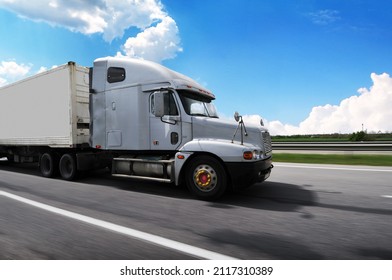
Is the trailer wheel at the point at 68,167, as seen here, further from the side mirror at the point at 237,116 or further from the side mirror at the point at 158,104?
the side mirror at the point at 237,116

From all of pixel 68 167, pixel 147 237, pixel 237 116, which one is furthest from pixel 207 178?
pixel 68 167

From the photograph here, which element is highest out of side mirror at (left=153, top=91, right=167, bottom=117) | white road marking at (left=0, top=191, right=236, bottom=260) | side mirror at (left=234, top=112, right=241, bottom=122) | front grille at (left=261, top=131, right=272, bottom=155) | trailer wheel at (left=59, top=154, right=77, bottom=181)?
side mirror at (left=153, top=91, right=167, bottom=117)

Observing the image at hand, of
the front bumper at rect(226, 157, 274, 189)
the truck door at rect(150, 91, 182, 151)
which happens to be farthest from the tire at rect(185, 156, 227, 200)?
the truck door at rect(150, 91, 182, 151)

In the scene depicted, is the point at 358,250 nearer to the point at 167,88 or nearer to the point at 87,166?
the point at 167,88

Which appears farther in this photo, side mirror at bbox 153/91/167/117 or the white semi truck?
side mirror at bbox 153/91/167/117

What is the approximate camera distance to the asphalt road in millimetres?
3104

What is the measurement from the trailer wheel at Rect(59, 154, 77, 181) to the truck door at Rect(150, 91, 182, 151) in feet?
10.2

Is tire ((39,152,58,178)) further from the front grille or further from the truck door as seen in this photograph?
the front grille

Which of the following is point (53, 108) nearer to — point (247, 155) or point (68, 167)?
point (68, 167)

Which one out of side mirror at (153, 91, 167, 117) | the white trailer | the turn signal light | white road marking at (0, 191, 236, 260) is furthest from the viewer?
the white trailer

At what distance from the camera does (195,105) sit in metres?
6.36

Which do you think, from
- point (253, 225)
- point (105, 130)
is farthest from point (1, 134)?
point (253, 225)

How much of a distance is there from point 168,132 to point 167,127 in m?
0.12

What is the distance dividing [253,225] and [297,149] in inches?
753
